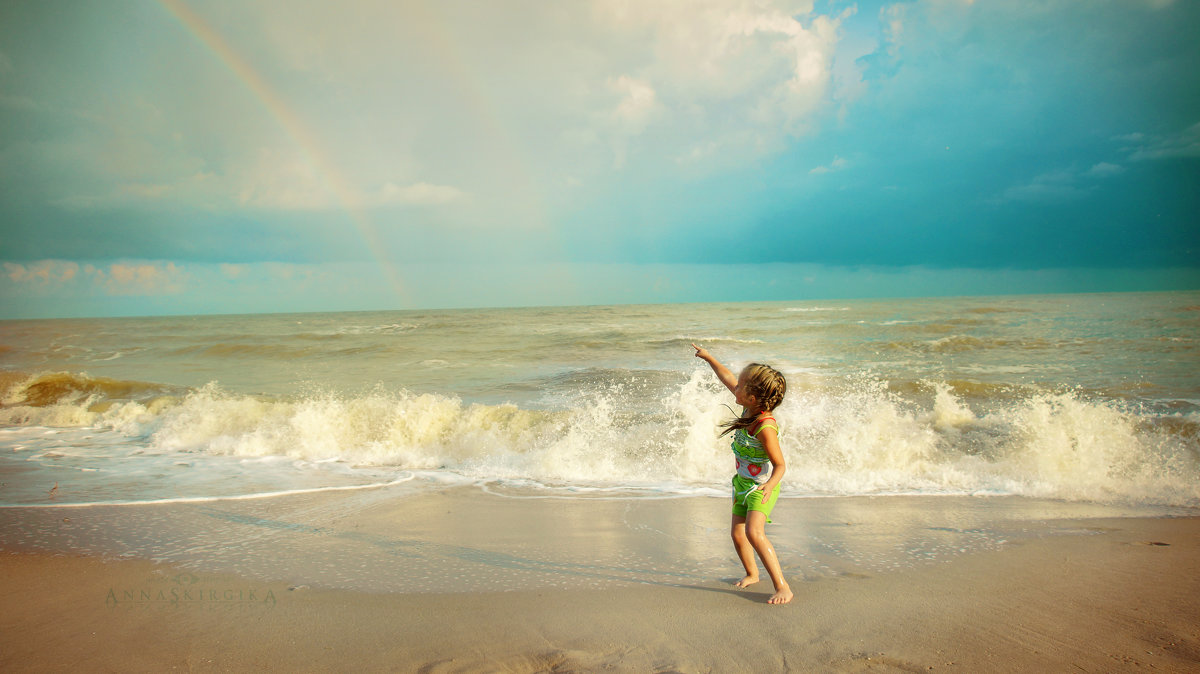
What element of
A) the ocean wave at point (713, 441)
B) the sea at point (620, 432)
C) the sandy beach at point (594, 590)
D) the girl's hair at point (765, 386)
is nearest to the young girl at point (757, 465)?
the girl's hair at point (765, 386)

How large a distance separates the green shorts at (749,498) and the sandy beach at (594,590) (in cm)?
53

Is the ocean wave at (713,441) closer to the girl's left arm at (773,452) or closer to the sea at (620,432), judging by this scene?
the sea at (620,432)

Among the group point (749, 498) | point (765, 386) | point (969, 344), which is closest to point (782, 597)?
point (749, 498)

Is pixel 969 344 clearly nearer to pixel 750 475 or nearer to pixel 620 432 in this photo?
pixel 620 432

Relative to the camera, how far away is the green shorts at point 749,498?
11.2 ft

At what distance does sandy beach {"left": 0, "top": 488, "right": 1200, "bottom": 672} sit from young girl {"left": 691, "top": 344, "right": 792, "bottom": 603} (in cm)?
26

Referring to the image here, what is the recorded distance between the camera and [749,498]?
3492 millimetres

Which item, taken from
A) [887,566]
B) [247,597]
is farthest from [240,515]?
[887,566]

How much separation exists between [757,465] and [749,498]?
197 mm

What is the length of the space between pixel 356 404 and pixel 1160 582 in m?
→ 9.66

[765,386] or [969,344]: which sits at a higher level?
[765,386]

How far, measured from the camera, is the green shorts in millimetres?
3422

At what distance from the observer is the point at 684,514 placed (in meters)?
5.38

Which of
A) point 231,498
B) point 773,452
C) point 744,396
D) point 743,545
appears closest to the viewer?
point 773,452
